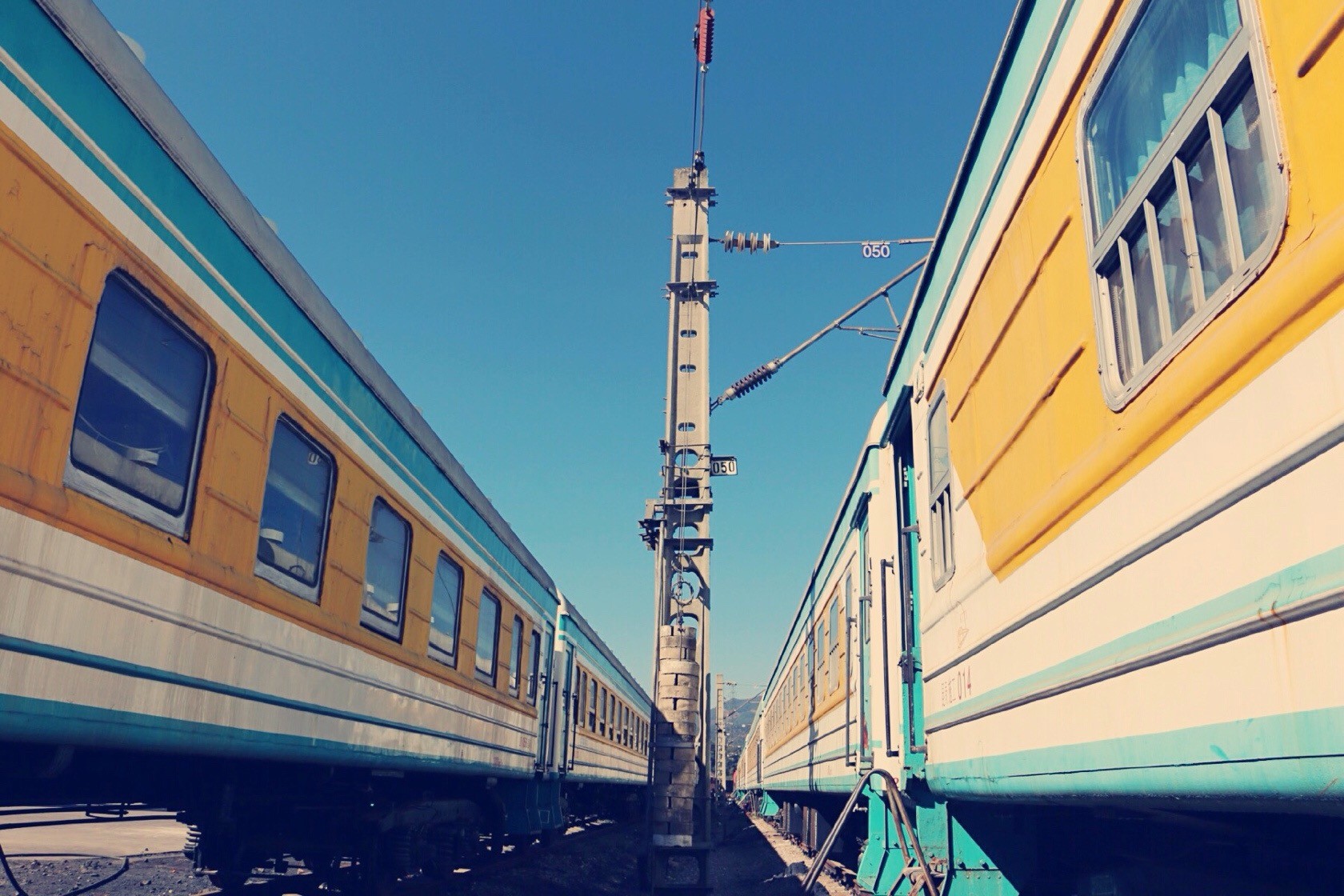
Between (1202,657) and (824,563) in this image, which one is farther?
(824,563)

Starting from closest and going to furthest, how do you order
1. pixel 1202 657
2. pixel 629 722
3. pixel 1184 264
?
1. pixel 1202 657
2. pixel 1184 264
3. pixel 629 722

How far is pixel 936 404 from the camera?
181 inches

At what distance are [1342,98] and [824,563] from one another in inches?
329

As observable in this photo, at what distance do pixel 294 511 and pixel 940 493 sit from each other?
285 cm

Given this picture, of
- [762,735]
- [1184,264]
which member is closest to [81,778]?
[1184,264]

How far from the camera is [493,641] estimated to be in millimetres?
8289

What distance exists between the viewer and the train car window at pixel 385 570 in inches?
219

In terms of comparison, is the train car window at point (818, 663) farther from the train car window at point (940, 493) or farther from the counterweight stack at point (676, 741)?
the train car window at point (940, 493)

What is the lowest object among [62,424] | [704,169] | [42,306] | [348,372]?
[62,424]

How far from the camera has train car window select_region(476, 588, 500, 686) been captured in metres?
7.83

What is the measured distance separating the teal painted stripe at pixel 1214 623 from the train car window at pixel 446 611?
178 inches

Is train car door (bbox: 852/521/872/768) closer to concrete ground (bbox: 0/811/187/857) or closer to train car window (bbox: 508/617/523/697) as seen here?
train car window (bbox: 508/617/523/697)

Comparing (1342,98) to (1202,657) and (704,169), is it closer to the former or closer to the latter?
(1202,657)

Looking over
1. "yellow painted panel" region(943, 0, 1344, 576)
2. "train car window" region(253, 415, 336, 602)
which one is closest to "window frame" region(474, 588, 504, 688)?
"train car window" region(253, 415, 336, 602)
